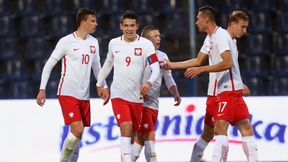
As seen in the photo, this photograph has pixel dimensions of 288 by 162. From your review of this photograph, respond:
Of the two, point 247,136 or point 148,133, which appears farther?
point 148,133

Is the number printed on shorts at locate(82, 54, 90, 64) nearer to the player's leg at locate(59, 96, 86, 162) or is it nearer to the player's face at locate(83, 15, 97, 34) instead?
the player's face at locate(83, 15, 97, 34)

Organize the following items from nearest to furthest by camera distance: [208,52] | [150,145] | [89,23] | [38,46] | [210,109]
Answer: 1. [208,52]
2. [210,109]
3. [89,23]
4. [150,145]
5. [38,46]

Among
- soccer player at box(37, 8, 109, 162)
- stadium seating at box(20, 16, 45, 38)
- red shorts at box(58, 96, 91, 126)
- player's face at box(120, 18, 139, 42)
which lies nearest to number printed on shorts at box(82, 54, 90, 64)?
soccer player at box(37, 8, 109, 162)

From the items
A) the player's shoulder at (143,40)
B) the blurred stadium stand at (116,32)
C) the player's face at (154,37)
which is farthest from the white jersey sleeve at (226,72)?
the blurred stadium stand at (116,32)

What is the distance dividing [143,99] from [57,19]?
791 centimetres

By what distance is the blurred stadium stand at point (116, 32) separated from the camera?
1755 centimetres

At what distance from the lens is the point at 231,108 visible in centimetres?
954

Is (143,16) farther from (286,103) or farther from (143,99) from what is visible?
(143,99)

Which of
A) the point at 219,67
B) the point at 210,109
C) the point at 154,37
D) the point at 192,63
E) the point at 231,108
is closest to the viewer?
the point at 219,67

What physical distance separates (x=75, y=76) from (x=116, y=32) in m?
7.74

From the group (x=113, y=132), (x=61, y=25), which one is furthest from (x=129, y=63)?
(x=61, y=25)

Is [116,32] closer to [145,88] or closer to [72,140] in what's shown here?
[72,140]

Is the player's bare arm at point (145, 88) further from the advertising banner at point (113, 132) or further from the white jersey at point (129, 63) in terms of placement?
the advertising banner at point (113, 132)

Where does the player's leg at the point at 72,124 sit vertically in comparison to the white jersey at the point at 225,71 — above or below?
below
